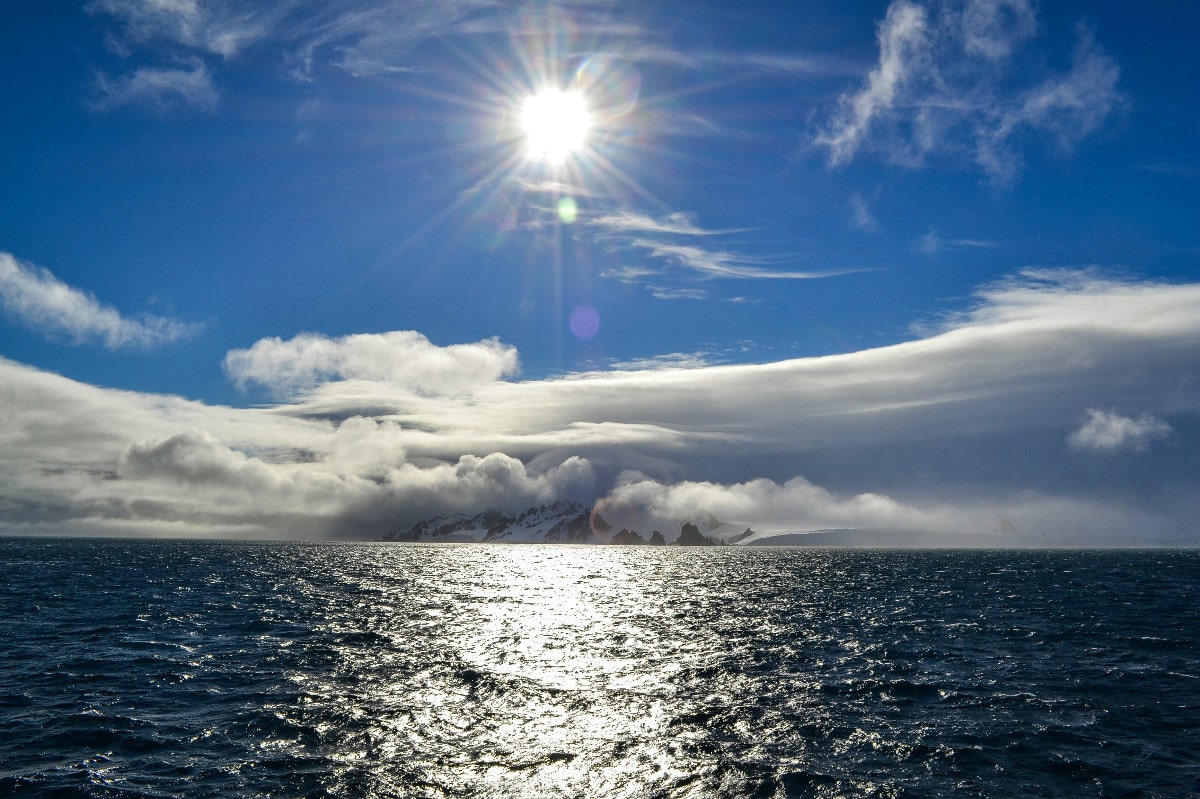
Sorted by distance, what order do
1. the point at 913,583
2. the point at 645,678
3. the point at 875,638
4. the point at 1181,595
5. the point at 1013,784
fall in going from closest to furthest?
the point at 1013,784, the point at 645,678, the point at 875,638, the point at 1181,595, the point at 913,583

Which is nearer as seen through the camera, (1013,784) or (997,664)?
(1013,784)

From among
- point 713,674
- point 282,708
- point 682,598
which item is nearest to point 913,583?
point 682,598

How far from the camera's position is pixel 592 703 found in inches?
1565

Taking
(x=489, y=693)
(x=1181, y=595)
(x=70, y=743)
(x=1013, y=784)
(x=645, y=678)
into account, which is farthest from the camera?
→ (x=1181, y=595)

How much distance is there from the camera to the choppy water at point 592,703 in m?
28.7

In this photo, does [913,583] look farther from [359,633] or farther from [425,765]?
[425,765]

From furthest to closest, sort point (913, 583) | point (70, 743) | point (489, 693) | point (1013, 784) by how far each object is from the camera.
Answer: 1. point (913, 583)
2. point (489, 693)
3. point (70, 743)
4. point (1013, 784)

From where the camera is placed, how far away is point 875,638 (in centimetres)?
6197

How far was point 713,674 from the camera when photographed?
47469 millimetres

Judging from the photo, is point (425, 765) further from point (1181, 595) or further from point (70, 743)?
point (1181, 595)

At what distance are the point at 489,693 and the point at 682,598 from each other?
6488cm

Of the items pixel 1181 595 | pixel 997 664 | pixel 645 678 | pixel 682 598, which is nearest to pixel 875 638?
pixel 997 664

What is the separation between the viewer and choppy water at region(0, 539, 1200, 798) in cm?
2867

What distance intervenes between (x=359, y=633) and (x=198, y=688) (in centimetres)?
2095
